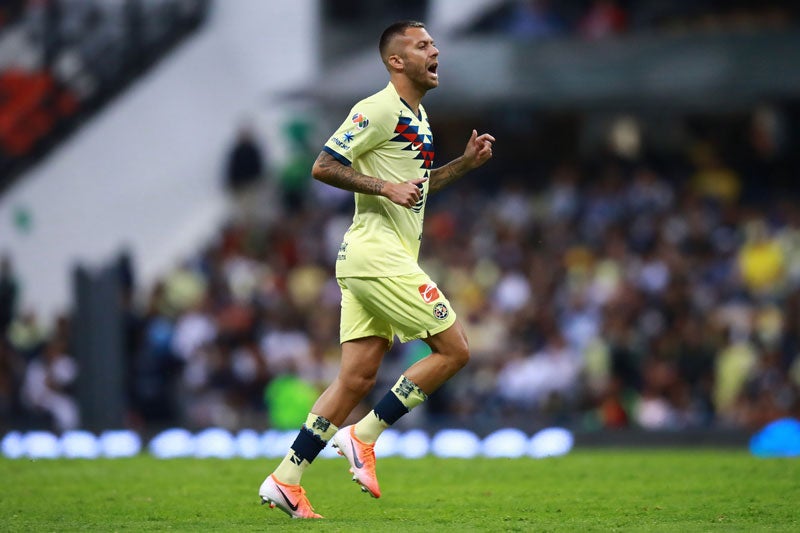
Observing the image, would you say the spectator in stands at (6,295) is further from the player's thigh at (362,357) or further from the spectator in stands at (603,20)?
the player's thigh at (362,357)

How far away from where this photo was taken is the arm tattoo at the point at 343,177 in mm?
8719

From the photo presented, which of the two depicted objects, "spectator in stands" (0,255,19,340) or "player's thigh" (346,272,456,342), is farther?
"spectator in stands" (0,255,19,340)

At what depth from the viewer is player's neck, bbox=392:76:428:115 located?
30.1 feet

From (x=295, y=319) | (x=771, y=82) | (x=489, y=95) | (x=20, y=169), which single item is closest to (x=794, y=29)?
(x=771, y=82)

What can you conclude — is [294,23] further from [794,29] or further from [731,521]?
[731,521]

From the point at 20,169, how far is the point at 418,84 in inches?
626

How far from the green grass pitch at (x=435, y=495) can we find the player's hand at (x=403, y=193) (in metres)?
1.77

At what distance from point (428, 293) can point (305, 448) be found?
3.72 feet

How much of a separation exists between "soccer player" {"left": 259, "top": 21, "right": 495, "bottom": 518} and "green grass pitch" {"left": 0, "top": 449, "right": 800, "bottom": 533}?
1.44 feet

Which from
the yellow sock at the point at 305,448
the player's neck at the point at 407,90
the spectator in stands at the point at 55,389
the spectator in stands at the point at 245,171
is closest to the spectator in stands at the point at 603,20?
the spectator in stands at the point at 245,171

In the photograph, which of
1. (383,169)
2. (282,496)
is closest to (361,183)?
(383,169)

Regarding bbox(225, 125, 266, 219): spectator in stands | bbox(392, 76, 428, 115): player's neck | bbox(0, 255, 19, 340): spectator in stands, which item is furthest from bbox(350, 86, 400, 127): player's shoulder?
bbox(225, 125, 266, 219): spectator in stands

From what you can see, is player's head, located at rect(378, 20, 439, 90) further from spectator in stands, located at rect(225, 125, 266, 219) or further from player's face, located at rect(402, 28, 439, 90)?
spectator in stands, located at rect(225, 125, 266, 219)

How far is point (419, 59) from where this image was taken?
9.13 m
